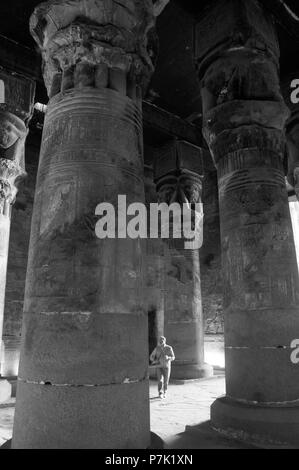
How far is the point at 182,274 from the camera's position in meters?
9.78

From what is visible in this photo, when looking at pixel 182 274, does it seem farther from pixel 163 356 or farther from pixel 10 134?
pixel 10 134

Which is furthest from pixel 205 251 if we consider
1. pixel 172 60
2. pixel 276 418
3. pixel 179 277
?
A: pixel 276 418

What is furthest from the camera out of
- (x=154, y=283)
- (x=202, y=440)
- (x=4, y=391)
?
(x=154, y=283)

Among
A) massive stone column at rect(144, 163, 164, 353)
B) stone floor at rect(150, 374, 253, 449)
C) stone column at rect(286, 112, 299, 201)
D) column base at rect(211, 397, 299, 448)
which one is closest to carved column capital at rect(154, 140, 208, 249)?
massive stone column at rect(144, 163, 164, 353)

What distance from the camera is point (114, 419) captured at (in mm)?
2305

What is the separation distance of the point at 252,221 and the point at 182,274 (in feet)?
17.3

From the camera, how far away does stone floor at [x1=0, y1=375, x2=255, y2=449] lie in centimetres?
399

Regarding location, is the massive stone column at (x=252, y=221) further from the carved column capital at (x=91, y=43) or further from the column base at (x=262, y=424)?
the carved column capital at (x=91, y=43)

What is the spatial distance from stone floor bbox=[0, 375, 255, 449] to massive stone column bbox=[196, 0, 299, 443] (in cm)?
28

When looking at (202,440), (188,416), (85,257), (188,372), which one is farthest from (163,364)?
(85,257)

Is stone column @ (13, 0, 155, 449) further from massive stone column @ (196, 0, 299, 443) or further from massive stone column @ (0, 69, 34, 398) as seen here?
massive stone column @ (0, 69, 34, 398)

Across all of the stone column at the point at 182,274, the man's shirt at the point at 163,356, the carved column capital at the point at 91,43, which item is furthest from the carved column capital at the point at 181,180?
the carved column capital at the point at 91,43

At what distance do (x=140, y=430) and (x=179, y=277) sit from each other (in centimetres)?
740

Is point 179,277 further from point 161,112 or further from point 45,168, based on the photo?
point 45,168
